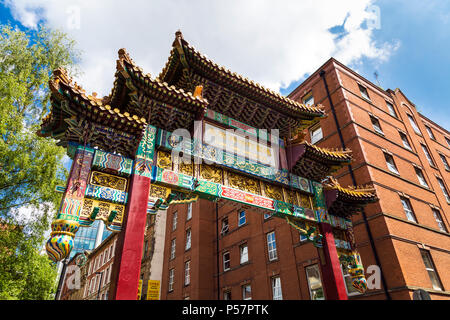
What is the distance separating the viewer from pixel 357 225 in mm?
14562

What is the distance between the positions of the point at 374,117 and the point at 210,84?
15.9 meters

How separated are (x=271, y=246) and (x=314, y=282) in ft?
13.1

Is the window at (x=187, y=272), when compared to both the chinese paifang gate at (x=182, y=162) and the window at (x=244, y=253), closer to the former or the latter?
the window at (x=244, y=253)

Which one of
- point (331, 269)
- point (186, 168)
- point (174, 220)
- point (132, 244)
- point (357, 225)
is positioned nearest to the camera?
point (132, 244)

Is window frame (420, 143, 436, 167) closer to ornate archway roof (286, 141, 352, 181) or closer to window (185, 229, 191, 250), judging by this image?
ornate archway roof (286, 141, 352, 181)

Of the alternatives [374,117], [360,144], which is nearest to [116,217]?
[360,144]

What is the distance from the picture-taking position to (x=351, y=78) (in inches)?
855

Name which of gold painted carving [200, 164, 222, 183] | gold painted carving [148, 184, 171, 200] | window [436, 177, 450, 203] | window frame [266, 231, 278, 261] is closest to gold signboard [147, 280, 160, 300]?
gold painted carving [148, 184, 171, 200]

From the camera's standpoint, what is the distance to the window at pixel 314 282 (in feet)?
49.6

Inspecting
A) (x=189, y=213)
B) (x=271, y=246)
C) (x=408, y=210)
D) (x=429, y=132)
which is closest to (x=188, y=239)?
(x=189, y=213)

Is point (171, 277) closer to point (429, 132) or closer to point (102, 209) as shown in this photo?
point (102, 209)

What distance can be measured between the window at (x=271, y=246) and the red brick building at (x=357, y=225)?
0.22 ft

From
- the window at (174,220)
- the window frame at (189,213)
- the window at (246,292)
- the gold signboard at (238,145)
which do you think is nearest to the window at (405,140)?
the window at (246,292)
